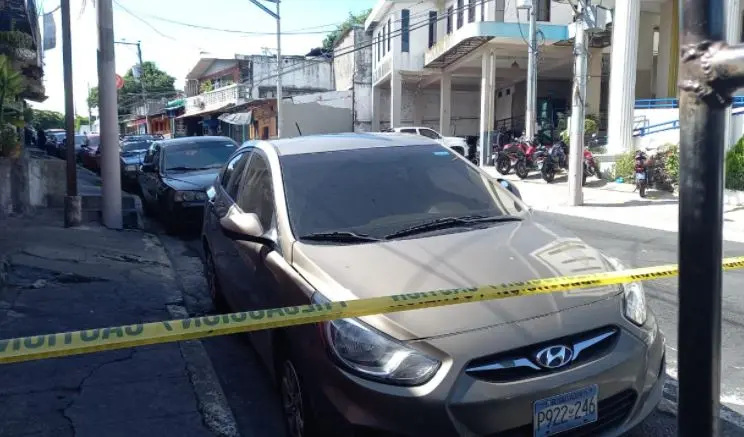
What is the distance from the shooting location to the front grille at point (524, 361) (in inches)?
102

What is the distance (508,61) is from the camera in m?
26.6

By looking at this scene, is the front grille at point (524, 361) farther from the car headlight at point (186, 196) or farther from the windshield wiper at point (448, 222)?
the car headlight at point (186, 196)

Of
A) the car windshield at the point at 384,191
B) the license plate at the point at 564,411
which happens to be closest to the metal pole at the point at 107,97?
the car windshield at the point at 384,191

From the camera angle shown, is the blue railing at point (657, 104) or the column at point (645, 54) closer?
the blue railing at point (657, 104)

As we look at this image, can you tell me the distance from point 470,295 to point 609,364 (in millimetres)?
675

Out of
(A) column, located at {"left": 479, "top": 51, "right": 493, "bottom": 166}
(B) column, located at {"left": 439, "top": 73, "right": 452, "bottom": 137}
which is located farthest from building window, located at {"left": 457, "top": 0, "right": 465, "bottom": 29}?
(A) column, located at {"left": 479, "top": 51, "right": 493, "bottom": 166}

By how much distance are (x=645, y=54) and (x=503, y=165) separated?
820 centimetres

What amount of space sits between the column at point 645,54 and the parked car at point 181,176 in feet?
56.5

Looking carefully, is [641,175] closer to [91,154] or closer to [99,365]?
[99,365]

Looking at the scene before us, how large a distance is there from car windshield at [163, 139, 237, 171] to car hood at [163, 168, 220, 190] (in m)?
0.29

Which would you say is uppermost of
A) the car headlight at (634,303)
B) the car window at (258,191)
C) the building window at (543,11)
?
the building window at (543,11)

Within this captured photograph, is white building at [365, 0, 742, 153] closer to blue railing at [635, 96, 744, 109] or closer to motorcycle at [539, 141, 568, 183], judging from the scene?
blue railing at [635, 96, 744, 109]

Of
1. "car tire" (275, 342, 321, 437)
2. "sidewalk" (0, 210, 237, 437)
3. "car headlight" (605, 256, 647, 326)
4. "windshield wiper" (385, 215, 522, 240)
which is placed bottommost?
"sidewalk" (0, 210, 237, 437)

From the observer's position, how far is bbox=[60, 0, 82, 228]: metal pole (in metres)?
9.84
